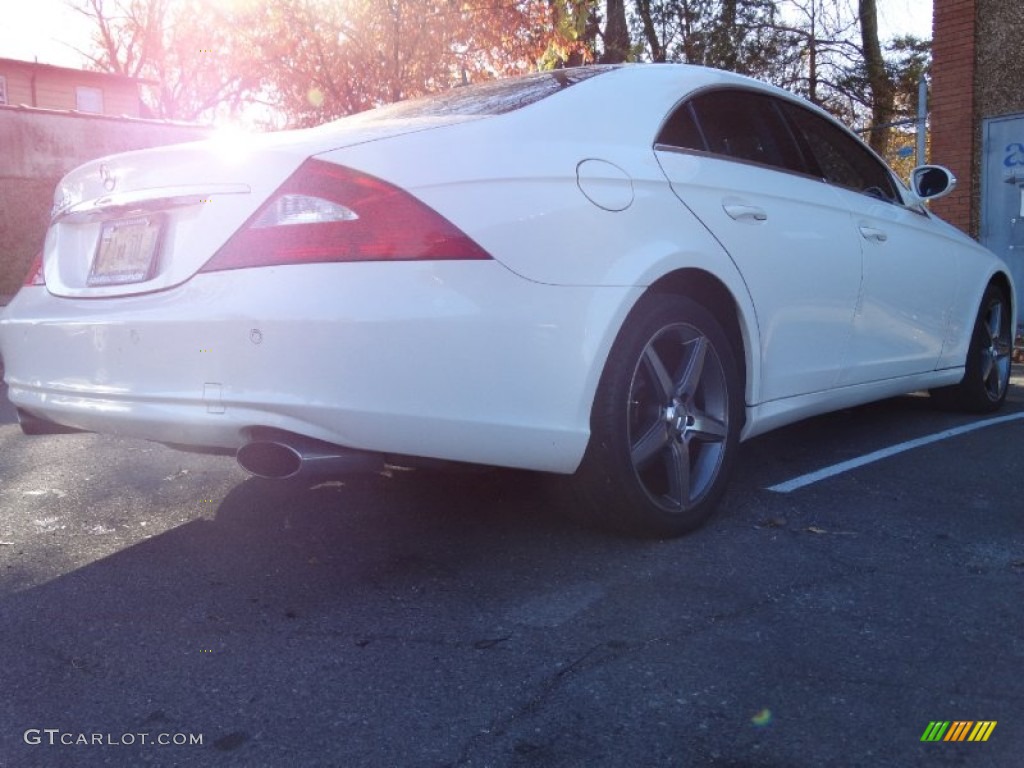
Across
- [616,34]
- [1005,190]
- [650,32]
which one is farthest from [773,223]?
[650,32]

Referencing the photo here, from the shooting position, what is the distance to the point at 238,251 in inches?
114

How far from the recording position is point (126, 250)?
3207 mm

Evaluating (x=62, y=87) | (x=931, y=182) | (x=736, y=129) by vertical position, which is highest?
(x=62, y=87)

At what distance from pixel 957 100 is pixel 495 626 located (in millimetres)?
11650

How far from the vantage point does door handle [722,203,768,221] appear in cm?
360

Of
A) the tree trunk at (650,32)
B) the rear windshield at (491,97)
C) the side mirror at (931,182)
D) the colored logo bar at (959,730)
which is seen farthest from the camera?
the tree trunk at (650,32)

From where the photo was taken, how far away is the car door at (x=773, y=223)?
356cm

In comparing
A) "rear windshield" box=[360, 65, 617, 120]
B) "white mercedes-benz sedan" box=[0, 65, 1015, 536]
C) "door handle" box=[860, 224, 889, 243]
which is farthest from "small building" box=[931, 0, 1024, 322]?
"rear windshield" box=[360, 65, 617, 120]

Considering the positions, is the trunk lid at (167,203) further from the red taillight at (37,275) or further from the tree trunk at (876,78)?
the tree trunk at (876,78)

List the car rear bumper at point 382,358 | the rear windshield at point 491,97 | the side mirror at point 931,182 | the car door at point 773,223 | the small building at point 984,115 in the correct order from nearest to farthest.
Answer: the car rear bumper at point 382,358
the rear windshield at point 491,97
the car door at point 773,223
the side mirror at point 931,182
the small building at point 984,115

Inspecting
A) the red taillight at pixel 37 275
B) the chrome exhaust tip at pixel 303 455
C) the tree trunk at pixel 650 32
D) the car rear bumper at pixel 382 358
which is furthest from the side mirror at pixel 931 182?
the tree trunk at pixel 650 32

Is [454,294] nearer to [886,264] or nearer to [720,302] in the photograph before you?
[720,302]

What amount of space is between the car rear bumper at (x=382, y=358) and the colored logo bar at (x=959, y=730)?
3.96 feet
